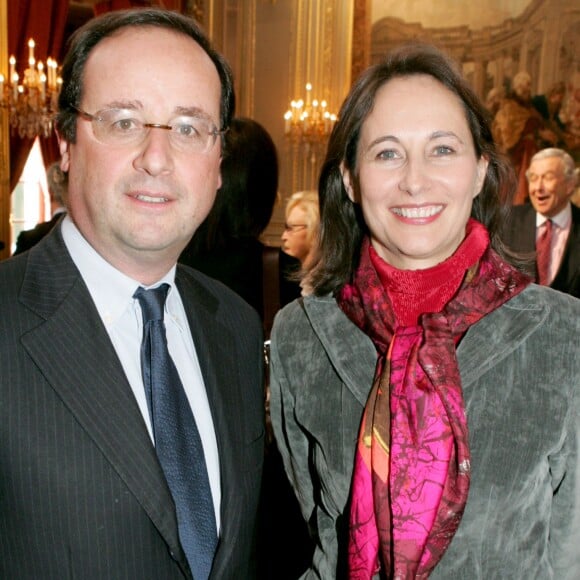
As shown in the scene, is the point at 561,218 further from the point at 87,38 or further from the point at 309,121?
the point at 87,38

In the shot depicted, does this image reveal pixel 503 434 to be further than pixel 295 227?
No

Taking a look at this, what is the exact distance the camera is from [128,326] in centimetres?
163

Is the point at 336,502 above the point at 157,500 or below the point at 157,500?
below

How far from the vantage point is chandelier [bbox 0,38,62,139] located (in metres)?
7.96

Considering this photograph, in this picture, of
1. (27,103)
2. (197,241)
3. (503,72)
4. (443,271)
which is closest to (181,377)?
(443,271)

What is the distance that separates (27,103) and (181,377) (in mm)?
7258

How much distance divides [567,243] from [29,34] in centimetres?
665

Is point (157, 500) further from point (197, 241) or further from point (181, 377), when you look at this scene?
point (197, 241)

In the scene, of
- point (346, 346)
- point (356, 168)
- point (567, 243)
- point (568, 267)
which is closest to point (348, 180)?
point (356, 168)

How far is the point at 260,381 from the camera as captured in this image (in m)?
2.04

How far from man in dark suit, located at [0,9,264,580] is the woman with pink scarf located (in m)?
0.24

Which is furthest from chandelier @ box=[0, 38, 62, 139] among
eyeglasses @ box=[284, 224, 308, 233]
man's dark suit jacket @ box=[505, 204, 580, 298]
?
man's dark suit jacket @ box=[505, 204, 580, 298]

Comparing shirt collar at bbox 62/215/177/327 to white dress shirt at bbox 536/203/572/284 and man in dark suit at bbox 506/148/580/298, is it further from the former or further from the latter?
white dress shirt at bbox 536/203/572/284

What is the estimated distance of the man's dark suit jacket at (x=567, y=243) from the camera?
638 cm
